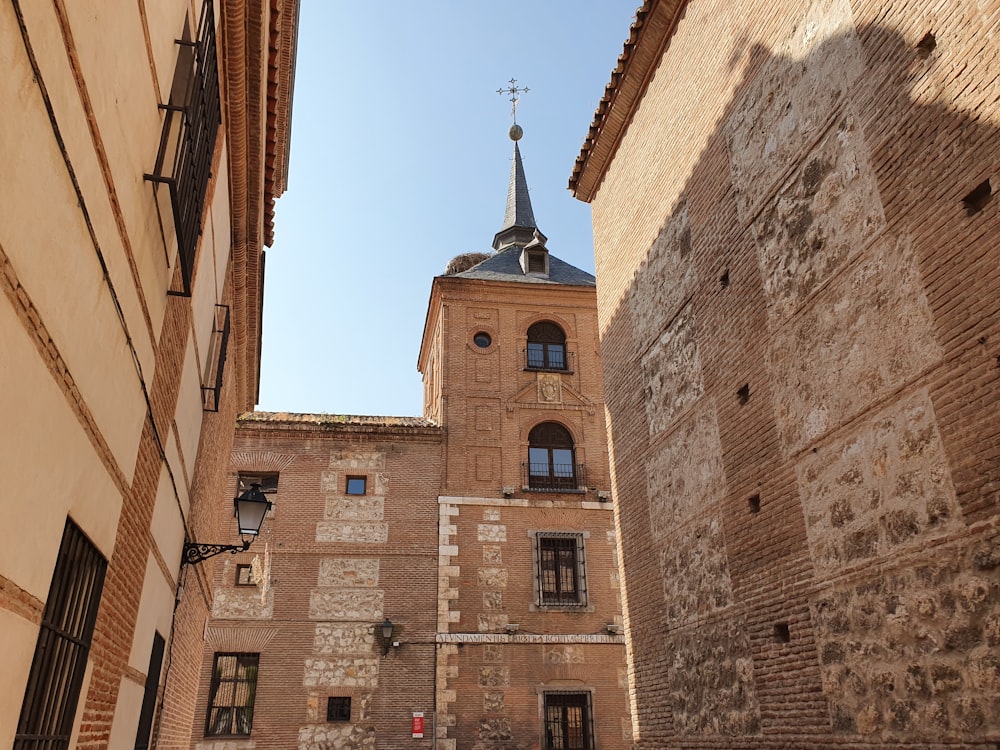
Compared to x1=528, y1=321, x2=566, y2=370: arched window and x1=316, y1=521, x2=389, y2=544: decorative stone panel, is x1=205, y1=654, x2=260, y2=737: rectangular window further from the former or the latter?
x1=528, y1=321, x2=566, y2=370: arched window

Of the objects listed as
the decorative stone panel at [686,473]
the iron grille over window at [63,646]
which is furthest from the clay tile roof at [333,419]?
the iron grille over window at [63,646]

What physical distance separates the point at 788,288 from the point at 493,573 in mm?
11996

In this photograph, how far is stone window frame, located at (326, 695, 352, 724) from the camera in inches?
637

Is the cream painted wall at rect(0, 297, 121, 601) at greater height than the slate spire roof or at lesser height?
lesser

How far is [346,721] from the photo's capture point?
16.2 meters

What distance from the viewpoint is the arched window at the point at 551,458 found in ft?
63.4

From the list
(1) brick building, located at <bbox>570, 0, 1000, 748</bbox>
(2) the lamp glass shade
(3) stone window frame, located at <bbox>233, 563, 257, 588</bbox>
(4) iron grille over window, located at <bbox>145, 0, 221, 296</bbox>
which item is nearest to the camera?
(4) iron grille over window, located at <bbox>145, 0, 221, 296</bbox>

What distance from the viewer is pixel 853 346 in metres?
6.47

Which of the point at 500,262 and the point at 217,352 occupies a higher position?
the point at 500,262

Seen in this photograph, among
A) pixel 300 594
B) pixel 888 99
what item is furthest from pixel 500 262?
pixel 888 99

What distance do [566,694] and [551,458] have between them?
17.8 feet

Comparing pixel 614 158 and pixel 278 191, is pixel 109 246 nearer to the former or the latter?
pixel 278 191

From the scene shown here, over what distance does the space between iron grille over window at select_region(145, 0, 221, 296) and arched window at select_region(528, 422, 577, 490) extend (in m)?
14.4

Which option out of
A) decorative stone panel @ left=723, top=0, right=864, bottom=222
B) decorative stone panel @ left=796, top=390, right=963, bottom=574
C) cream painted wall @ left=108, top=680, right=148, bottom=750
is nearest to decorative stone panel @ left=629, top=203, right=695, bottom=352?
decorative stone panel @ left=723, top=0, right=864, bottom=222
